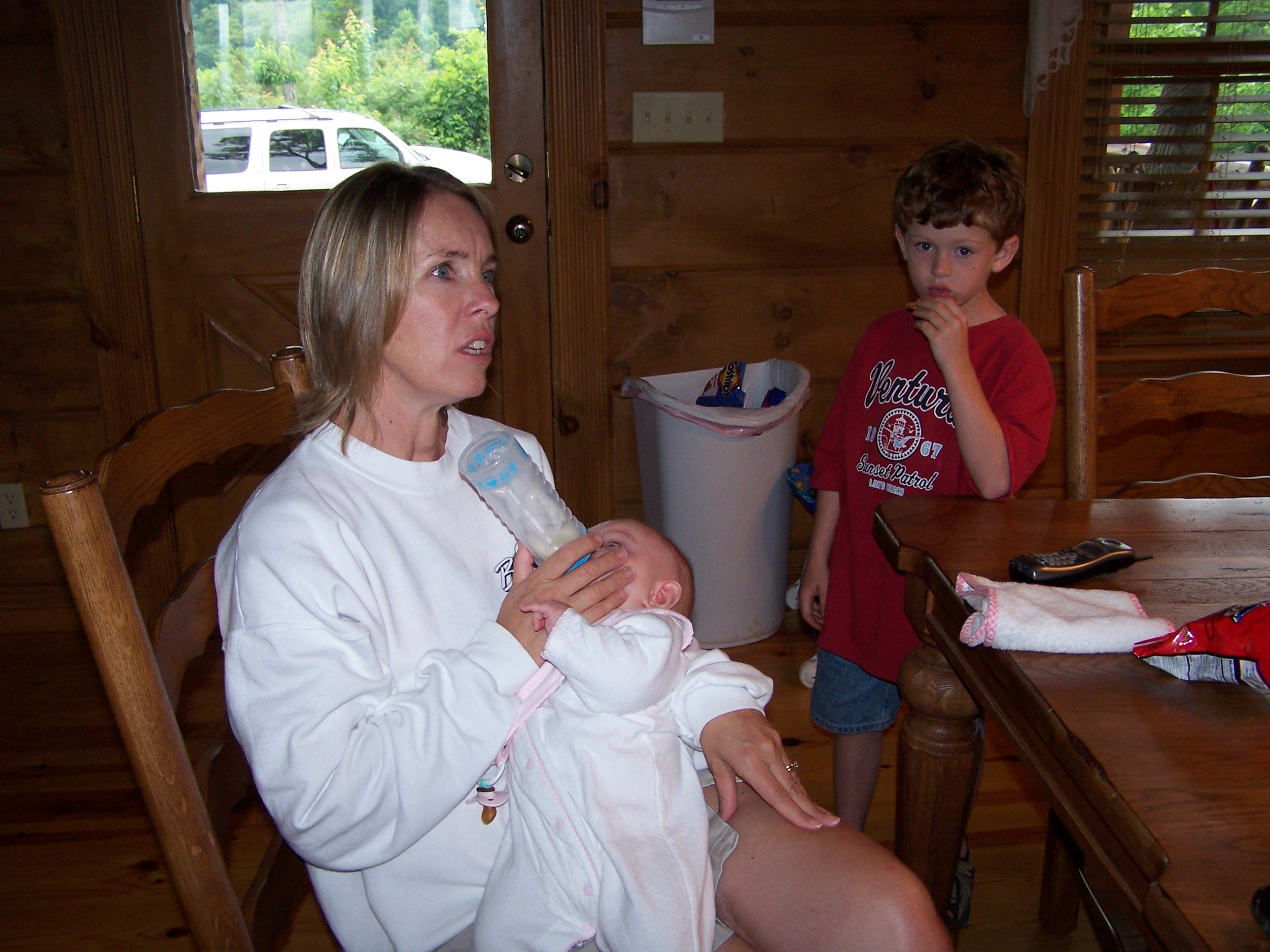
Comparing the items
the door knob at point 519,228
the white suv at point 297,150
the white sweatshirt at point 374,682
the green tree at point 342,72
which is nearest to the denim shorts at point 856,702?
the white sweatshirt at point 374,682

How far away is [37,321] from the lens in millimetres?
2609

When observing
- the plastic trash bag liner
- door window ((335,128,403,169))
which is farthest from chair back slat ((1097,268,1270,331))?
door window ((335,128,403,169))

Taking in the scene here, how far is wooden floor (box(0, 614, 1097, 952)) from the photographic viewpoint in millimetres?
1641

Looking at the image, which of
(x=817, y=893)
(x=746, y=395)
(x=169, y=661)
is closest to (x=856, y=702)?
(x=817, y=893)

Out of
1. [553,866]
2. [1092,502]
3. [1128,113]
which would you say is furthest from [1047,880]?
[1128,113]

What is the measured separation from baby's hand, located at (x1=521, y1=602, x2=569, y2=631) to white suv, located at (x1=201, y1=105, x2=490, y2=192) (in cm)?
193

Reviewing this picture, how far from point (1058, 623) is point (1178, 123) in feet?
7.98

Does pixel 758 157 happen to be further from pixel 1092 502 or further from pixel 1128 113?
pixel 1092 502

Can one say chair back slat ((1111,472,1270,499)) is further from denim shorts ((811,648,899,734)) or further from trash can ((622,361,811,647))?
trash can ((622,361,811,647))

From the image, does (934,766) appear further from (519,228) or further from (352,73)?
(352,73)

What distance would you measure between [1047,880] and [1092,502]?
0.75m

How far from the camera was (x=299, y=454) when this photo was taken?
1041 millimetres

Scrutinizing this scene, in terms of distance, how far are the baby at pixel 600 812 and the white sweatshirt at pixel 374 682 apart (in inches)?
2.1

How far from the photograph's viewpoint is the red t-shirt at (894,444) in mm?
1436
